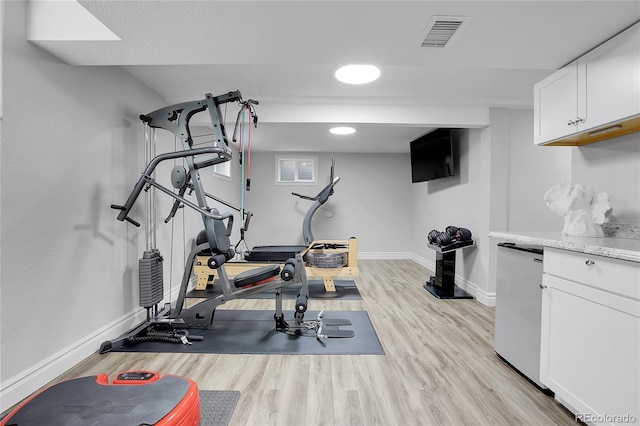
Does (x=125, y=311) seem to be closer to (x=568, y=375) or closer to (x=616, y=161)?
(x=568, y=375)

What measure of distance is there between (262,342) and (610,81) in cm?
290

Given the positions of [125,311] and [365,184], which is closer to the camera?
[125,311]

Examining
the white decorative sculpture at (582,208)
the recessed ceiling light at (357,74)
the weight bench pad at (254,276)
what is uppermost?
the recessed ceiling light at (357,74)

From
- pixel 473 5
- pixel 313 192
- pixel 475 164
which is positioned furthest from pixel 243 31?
pixel 313 192

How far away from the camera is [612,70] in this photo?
66.3 inches

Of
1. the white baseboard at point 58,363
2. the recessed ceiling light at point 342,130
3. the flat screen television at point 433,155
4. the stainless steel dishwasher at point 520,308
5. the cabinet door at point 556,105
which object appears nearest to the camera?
the white baseboard at point 58,363

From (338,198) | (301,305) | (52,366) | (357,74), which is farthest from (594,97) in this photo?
(338,198)

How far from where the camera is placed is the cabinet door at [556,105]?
1.94 m

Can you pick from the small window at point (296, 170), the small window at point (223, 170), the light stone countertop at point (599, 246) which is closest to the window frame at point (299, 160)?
the small window at point (296, 170)

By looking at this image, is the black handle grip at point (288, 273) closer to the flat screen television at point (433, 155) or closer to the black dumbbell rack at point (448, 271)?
the black dumbbell rack at point (448, 271)

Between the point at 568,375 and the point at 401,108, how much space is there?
2.75 meters

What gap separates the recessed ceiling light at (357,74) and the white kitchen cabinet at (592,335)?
6.24ft

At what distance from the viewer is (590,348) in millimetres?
1393

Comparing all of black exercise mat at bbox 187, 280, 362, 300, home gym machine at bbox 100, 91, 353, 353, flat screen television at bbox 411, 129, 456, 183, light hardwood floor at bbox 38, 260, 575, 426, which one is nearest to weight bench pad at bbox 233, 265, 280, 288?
home gym machine at bbox 100, 91, 353, 353
